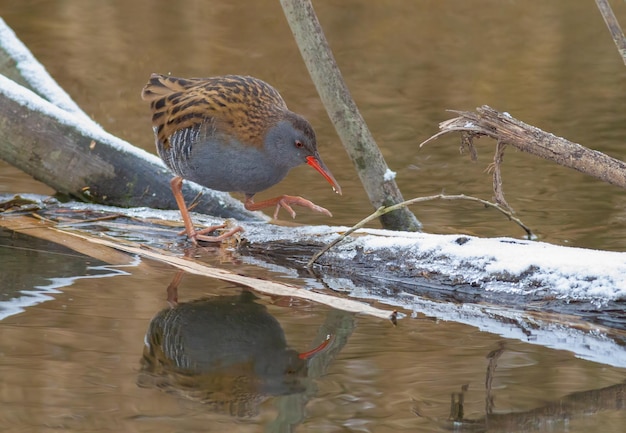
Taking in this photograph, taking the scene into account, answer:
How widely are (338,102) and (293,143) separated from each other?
15.3 inches

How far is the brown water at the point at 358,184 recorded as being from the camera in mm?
3637

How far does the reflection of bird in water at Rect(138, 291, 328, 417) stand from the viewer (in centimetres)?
377

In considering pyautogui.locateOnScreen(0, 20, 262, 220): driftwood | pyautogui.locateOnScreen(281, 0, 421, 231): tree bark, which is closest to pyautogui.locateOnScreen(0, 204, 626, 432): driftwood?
pyautogui.locateOnScreen(0, 20, 262, 220): driftwood

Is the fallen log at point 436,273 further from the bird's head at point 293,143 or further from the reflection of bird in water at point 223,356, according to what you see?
the bird's head at point 293,143

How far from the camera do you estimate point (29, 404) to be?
141 inches

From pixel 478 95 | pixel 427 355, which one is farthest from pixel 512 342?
pixel 478 95

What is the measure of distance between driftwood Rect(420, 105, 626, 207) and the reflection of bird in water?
1.19 metres

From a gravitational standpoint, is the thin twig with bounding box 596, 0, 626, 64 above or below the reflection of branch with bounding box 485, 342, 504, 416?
above

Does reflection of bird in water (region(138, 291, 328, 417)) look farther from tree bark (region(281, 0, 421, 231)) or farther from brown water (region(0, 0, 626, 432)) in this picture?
tree bark (region(281, 0, 421, 231))

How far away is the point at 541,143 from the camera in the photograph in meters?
4.56

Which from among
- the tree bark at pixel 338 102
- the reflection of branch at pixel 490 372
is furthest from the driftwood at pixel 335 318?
the tree bark at pixel 338 102

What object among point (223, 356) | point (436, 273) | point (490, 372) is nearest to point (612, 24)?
point (436, 273)

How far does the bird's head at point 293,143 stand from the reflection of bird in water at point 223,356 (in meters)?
0.86

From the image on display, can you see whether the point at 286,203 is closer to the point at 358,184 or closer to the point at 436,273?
the point at 436,273
